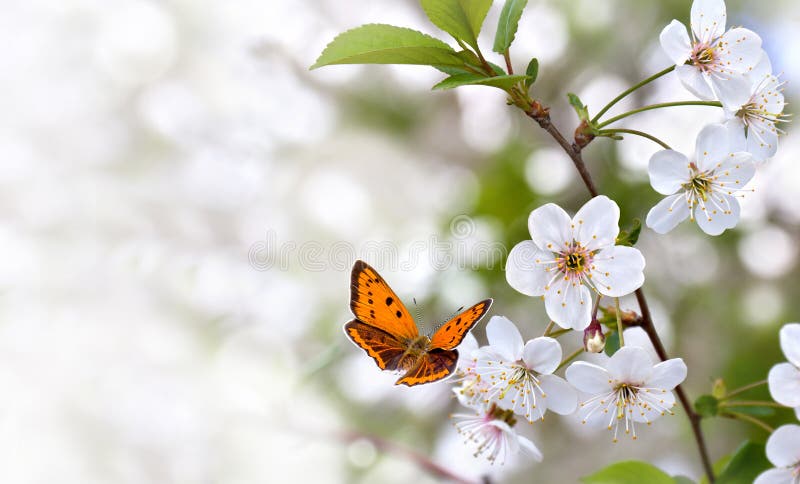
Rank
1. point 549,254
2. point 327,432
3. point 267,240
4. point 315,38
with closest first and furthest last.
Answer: point 549,254 → point 327,432 → point 267,240 → point 315,38

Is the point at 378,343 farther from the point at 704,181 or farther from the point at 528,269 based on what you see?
the point at 704,181

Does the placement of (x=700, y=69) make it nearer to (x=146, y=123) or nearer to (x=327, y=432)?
(x=327, y=432)

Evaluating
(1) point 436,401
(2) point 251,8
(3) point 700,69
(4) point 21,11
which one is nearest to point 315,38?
(2) point 251,8

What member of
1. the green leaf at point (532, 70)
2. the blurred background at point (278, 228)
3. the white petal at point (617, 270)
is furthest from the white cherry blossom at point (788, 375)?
the blurred background at point (278, 228)

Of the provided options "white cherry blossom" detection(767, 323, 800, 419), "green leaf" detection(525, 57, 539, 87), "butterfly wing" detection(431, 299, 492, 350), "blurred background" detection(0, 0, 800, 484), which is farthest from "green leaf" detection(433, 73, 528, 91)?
"blurred background" detection(0, 0, 800, 484)

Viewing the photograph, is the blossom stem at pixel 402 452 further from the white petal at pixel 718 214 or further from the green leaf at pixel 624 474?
the white petal at pixel 718 214

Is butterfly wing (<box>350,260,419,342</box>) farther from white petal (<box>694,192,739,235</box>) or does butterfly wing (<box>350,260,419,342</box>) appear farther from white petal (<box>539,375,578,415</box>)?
white petal (<box>694,192,739,235</box>)
